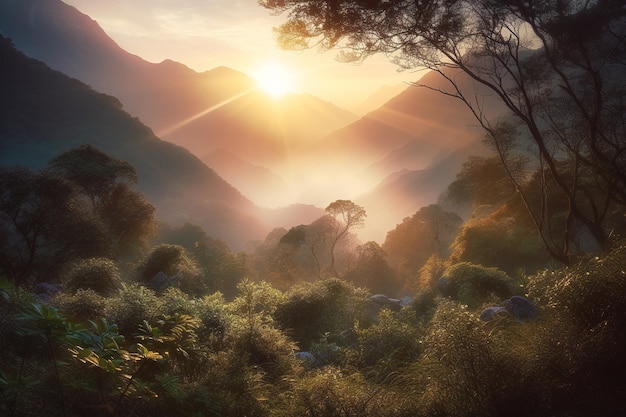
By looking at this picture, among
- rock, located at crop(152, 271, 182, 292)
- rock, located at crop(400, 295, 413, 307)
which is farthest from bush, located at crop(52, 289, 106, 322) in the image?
rock, located at crop(400, 295, 413, 307)

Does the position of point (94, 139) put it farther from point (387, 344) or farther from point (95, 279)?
point (387, 344)

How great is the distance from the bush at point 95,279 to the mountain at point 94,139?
58879 millimetres

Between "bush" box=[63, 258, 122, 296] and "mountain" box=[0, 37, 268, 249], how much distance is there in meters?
58.9

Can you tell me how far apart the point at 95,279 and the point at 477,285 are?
16419 mm

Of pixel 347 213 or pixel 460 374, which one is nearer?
pixel 460 374

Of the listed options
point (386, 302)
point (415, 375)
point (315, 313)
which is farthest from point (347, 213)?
point (415, 375)

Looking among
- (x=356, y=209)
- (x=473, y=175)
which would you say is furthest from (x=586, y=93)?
(x=356, y=209)

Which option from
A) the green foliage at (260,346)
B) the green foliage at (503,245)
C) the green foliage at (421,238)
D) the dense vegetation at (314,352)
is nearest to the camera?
the dense vegetation at (314,352)

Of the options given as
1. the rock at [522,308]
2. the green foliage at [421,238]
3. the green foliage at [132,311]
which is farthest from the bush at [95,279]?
the green foliage at [421,238]

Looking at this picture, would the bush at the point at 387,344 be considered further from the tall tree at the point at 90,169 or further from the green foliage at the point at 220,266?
the green foliage at the point at 220,266

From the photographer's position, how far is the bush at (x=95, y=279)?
50.0 ft

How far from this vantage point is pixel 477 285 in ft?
56.8

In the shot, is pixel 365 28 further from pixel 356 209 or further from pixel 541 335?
pixel 356 209

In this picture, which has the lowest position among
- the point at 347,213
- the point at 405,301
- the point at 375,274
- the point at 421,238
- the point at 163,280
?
the point at 163,280
